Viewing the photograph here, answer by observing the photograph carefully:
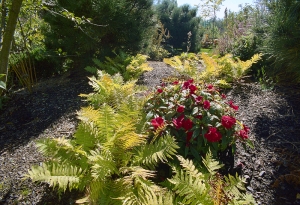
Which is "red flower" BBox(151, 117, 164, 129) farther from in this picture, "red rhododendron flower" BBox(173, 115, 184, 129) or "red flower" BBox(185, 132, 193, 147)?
"red flower" BBox(185, 132, 193, 147)

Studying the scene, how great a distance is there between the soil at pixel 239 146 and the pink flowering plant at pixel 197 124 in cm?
33

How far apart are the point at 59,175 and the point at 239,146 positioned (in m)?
1.75

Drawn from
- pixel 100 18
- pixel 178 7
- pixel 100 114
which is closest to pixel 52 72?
pixel 100 18

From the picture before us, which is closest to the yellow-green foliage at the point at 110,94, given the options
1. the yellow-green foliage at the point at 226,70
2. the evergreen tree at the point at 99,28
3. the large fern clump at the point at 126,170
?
the large fern clump at the point at 126,170

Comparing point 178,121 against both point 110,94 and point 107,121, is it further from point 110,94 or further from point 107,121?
point 110,94

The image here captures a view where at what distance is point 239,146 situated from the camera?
249cm

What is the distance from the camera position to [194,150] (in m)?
2.07

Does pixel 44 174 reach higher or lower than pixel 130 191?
higher

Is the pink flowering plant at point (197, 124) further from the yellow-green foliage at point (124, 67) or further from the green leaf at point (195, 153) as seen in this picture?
the yellow-green foliage at point (124, 67)

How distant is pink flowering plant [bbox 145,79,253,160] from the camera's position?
6.66 ft

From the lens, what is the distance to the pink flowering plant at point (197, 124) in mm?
2031

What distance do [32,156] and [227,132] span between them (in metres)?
1.90

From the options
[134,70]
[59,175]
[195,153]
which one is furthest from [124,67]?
[59,175]

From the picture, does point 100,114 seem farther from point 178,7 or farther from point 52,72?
point 178,7
